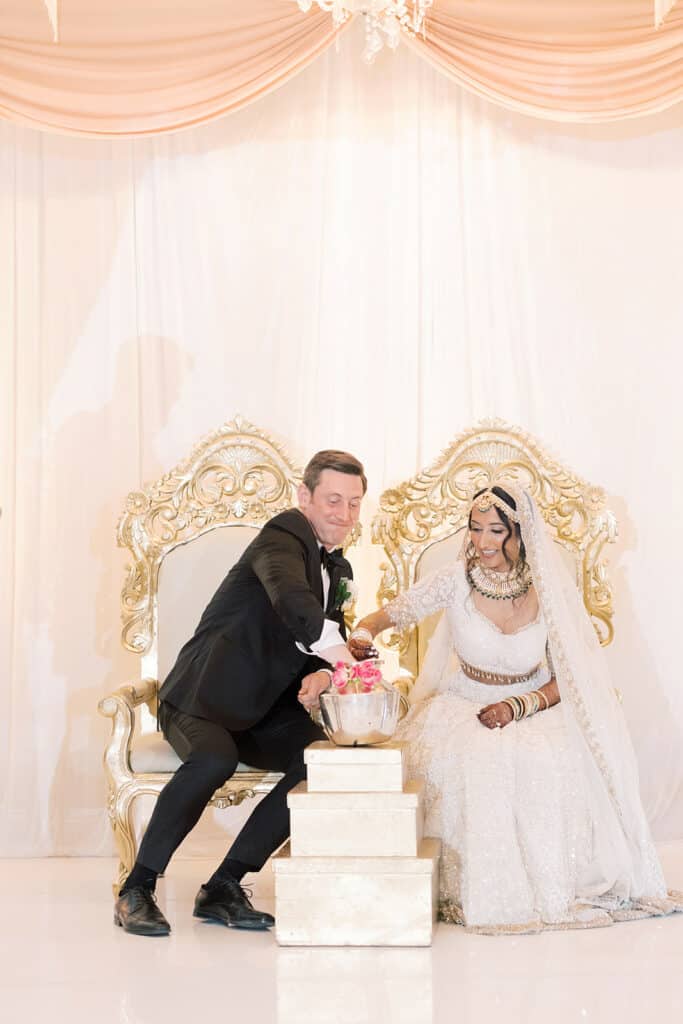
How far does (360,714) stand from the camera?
3.88 m

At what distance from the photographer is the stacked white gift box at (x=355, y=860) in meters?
3.81

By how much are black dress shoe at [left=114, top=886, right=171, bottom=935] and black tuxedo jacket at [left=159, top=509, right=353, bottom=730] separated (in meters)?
0.58

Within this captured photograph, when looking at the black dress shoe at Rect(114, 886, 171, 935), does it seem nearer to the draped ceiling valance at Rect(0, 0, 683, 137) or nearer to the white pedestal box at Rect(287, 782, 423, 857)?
the white pedestal box at Rect(287, 782, 423, 857)

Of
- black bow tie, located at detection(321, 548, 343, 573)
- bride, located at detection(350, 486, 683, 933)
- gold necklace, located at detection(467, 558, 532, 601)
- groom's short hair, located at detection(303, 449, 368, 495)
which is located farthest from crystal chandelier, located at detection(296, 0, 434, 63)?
gold necklace, located at detection(467, 558, 532, 601)

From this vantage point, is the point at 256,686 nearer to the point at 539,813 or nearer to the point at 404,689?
the point at 404,689

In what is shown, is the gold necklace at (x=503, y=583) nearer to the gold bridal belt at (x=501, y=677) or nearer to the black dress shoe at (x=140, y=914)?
the gold bridal belt at (x=501, y=677)

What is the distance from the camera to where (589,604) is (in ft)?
16.7

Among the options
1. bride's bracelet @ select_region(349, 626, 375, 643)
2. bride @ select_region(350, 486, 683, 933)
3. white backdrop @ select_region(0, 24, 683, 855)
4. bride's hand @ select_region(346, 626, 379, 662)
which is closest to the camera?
bride @ select_region(350, 486, 683, 933)

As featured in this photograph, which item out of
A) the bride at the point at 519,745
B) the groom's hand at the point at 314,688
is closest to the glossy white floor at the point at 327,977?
the bride at the point at 519,745

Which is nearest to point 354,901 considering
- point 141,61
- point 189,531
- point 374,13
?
point 189,531

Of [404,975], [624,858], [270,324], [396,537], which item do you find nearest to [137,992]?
[404,975]

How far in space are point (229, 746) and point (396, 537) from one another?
128 cm

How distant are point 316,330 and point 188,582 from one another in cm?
123

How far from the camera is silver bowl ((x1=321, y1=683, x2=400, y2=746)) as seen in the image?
3.88m
